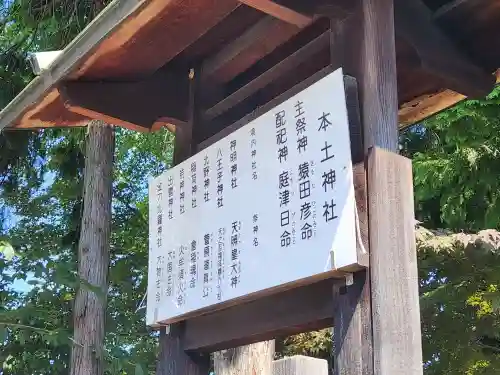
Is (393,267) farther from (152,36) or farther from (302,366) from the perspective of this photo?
(152,36)

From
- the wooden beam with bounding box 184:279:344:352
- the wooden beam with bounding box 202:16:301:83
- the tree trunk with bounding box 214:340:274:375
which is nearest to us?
the wooden beam with bounding box 184:279:344:352

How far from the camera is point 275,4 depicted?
2371 millimetres

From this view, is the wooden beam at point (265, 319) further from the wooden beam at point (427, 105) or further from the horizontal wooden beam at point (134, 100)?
the wooden beam at point (427, 105)

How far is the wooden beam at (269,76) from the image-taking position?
8.84ft

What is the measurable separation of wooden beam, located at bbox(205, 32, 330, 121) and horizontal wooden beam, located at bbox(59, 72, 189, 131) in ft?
0.67

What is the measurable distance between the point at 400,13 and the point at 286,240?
957 mm

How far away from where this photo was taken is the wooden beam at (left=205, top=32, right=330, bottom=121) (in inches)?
106

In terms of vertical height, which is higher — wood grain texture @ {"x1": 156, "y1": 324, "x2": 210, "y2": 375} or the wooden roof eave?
the wooden roof eave

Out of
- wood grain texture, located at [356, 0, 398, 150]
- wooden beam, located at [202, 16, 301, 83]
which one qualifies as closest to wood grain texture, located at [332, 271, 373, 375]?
wood grain texture, located at [356, 0, 398, 150]

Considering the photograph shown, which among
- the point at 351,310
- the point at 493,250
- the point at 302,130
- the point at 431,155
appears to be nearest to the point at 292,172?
the point at 302,130

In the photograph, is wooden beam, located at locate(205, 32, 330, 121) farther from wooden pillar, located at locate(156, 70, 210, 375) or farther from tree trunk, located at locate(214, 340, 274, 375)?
tree trunk, located at locate(214, 340, 274, 375)

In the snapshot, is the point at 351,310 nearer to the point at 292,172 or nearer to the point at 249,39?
the point at 292,172

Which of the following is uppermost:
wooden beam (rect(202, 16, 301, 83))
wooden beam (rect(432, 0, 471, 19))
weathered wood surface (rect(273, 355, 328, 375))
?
wooden beam (rect(202, 16, 301, 83))

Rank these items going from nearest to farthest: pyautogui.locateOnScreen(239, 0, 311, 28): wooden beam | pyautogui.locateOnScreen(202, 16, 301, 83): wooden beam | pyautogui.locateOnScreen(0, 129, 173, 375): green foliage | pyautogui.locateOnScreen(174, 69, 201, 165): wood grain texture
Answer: pyautogui.locateOnScreen(239, 0, 311, 28): wooden beam, pyautogui.locateOnScreen(202, 16, 301, 83): wooden beam, pyautogui.locateOnScreen(174, 69, 201, 165): wood grain texture, pyautogui.locateOnScreen(0, 129, 173, 375): green foliage
